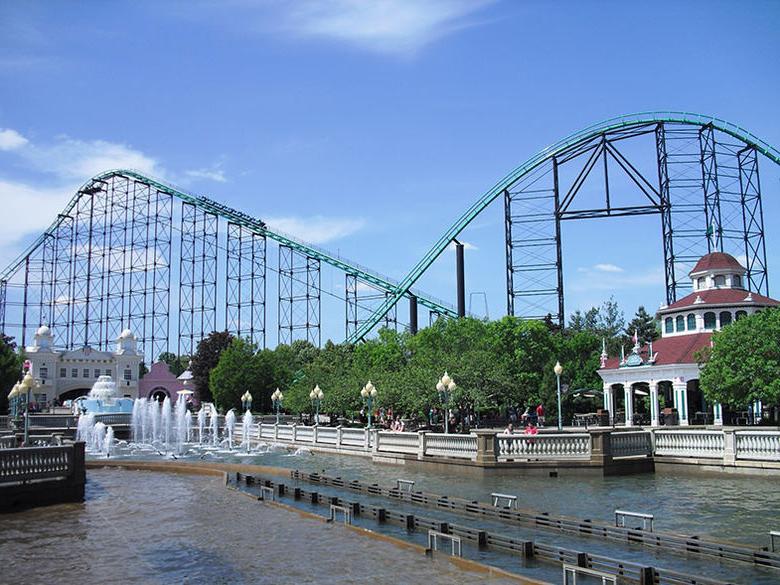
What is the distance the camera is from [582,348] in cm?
5794

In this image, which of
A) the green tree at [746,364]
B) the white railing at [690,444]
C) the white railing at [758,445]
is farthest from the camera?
the green tree at [746,364]

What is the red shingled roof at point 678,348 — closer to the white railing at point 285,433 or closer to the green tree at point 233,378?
the white railing at point 285,433

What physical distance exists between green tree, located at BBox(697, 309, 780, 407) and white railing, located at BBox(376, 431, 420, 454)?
510 inches

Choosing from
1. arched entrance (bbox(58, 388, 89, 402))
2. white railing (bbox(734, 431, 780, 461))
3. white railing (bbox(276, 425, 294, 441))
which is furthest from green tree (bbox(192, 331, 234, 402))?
white railing (bbox(734, 431, 780, 461))

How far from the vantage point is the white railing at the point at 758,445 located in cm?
2150

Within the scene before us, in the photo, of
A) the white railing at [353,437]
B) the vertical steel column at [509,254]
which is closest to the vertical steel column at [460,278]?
the vertical steel column at [509,254]

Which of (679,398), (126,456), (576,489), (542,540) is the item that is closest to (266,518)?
(542,540)

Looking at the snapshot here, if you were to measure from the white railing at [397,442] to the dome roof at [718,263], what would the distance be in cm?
2243

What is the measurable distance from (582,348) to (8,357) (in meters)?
45.0

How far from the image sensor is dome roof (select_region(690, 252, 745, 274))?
42.2 metres

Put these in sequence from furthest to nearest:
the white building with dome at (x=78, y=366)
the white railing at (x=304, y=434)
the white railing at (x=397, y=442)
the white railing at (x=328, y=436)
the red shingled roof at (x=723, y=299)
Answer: the white building with dome at (x=78, y=366)
the red shingled roof at (x=723, y=299)
the white railing at (x=304, y=434)
the white railing at (x=328, y=436)
the white railing at (x=397, y=442)

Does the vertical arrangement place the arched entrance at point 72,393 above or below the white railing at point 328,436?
above

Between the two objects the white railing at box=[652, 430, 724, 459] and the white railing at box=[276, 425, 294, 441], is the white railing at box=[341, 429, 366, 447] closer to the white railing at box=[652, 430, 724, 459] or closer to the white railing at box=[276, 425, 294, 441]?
the white railing at box=[276, 425, 294, 441]

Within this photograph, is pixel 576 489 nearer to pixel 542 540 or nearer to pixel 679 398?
pixel 542 540
